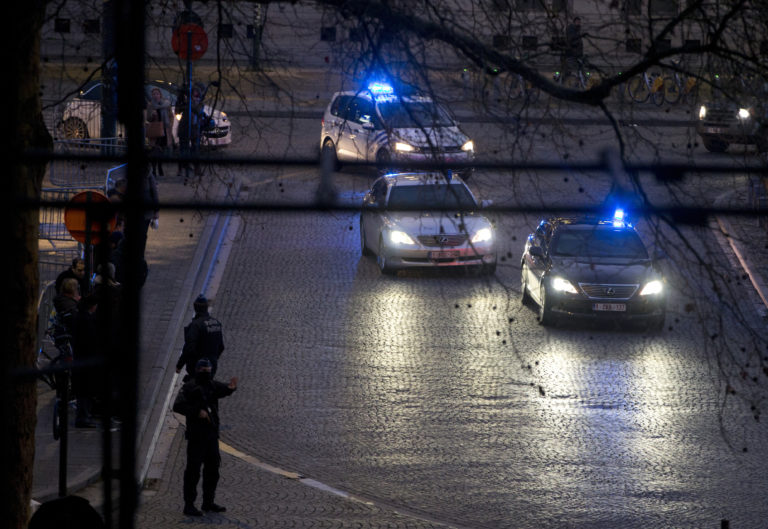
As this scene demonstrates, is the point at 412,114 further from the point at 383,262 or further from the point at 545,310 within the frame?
the point at 383,262

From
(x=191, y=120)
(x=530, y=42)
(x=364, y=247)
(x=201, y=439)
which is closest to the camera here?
(x=530, y=42)

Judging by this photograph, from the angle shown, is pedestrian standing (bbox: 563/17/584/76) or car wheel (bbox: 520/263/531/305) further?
car wheel (bbox: 520/263/531/305)

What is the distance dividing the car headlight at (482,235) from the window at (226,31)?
12645mm

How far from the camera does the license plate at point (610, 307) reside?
750 inches

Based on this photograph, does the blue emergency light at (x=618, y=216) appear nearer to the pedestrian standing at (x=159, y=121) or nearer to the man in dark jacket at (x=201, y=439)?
the man in dark jacket at (x=201, y=439)

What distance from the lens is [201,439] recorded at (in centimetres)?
1250

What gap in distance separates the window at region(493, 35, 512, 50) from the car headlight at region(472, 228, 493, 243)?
42.4 ft

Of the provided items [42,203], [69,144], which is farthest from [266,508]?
[69,144]

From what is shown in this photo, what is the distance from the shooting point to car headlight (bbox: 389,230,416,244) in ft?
Result: 72.0

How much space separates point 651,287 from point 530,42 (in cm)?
1083

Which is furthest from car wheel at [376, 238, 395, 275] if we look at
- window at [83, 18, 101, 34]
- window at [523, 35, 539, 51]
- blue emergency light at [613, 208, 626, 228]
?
blue emergency light at [613, 208, 626, 228]

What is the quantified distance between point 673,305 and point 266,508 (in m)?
10.4

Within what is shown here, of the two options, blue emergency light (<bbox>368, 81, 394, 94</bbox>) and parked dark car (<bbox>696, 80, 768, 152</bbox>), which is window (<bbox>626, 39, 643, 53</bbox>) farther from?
blue emergency light (<bbox>368, 81, 394, 94</bbox>)

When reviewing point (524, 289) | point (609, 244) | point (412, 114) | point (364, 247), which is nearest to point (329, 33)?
point (412, 114)
